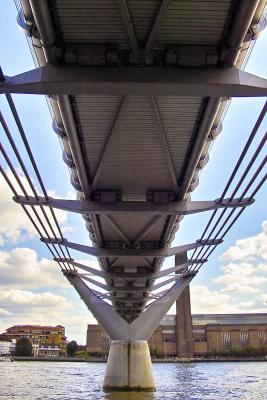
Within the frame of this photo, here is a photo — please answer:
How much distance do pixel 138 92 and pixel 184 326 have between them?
343 feet

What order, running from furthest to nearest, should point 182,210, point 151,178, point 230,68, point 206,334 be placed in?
point 206,334, point 182,210, point 151,178, point 230,68

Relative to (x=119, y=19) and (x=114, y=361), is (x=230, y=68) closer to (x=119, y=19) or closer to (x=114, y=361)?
(x=119, y=19)

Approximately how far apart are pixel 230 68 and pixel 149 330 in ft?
74.4

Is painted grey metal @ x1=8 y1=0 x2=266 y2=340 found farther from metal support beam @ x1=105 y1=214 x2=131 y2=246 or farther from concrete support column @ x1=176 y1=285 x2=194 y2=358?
concrete support column @ x1=176 y1=285 x2=194 y2=358

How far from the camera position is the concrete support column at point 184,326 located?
347 ft

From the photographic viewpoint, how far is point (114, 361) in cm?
2805

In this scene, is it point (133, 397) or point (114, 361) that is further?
point (114, 361)

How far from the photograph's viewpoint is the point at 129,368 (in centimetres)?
2756

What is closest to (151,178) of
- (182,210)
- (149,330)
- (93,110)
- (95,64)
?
(182,210)

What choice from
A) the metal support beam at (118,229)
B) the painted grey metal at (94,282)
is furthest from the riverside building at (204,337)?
the metal support beam at (118,229)

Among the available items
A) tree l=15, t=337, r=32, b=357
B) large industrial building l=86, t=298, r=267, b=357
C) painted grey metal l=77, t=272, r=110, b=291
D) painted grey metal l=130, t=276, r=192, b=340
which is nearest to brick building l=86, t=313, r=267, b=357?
large industrial building l=86, t=298, r=267, b=357

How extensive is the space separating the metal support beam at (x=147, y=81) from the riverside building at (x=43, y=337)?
15662 centimetres

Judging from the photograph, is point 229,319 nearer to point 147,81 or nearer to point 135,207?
point 135,207

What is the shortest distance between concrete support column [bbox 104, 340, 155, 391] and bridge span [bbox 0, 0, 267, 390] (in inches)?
456
